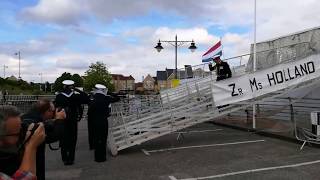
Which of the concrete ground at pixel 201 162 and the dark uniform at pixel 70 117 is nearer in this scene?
the concrete ground at pixel 201 162

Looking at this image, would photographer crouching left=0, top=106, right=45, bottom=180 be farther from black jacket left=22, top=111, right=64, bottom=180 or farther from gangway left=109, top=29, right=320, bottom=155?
gangway left=109, top=29, right=320, bottom=155

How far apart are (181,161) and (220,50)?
1381 cm

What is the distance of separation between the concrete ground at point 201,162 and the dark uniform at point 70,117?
0.30 meters

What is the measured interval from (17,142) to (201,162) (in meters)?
7.46

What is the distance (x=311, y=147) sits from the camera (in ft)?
39.0

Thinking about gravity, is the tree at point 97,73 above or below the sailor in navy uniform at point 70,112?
above

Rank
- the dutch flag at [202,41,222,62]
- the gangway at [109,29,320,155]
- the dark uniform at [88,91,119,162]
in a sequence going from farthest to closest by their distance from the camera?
the dutch flag at [202,41,222,62] < the gangway at [109,29,320,155] < the dark uniform at [88,91,119,162]

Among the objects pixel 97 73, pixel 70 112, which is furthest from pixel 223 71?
pixel 97 73

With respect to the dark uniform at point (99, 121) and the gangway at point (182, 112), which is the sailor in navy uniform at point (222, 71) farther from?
the dark uniform at point (99, 121)

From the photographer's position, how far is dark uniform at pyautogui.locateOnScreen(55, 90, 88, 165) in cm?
1113

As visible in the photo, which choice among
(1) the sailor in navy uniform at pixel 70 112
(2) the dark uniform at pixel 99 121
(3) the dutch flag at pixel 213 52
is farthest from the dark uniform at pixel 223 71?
(3) the dutch flag at pixel 213 52

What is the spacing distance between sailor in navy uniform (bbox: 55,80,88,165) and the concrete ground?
1.03ft

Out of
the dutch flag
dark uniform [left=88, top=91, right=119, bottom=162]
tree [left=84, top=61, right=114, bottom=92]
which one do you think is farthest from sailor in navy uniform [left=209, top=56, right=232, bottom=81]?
tree [left=84, top=61, right=114, bottom=92]

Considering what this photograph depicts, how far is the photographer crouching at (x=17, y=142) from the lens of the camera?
3.47 m
